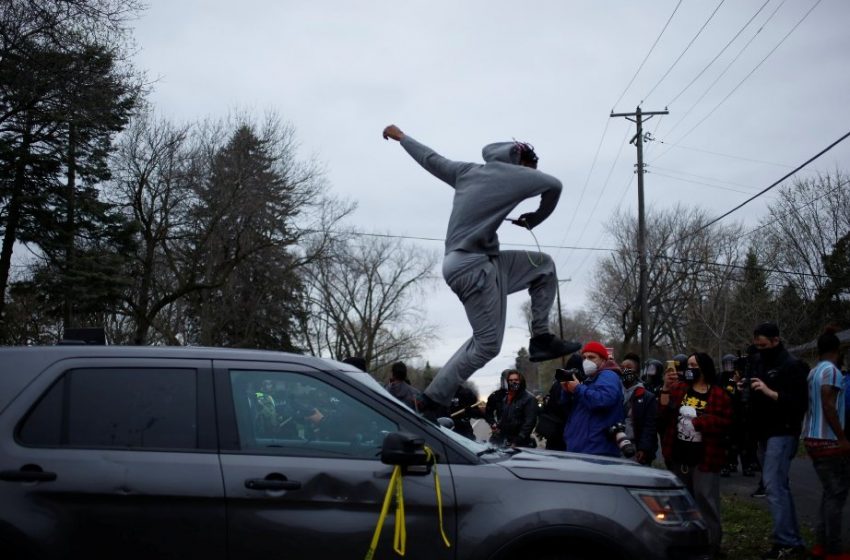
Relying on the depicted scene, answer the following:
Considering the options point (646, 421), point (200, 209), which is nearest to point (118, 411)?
point (646, 421)

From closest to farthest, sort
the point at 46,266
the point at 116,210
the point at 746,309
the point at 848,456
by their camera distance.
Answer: the point at 848,456 < the point at 46,266 < the point at 116,210 < the point at 746,309

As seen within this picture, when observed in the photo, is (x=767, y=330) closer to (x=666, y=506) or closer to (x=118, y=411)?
(x=666, y=506)

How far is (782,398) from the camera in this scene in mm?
7566

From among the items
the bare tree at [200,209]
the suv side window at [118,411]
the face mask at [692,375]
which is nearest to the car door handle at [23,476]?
the suv side window at [118,411]

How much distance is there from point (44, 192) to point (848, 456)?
74.9ft

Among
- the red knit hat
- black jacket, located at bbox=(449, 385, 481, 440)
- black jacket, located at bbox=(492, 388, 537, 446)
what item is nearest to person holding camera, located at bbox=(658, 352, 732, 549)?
the red knit hat

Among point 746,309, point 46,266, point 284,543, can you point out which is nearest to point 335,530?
point 284,543

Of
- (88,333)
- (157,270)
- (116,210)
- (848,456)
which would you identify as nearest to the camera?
(88,333)

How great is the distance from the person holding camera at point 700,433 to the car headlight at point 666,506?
2.89m

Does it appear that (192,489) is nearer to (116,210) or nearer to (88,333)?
(88,333)

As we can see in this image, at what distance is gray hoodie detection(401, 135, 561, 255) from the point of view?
5.89 metres

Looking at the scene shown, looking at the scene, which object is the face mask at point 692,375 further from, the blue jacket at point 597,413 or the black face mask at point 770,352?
the blue jacket at point 597,413

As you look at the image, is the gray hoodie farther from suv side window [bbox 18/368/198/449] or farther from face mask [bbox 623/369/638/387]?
face mask [bbox 623/369/638/387]

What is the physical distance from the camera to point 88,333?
17.5ft
